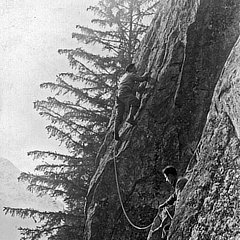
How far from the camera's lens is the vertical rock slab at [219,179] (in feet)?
15.9

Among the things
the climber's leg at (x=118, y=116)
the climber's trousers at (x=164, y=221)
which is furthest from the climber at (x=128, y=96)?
the climber's trousers at (x=164, y=221)

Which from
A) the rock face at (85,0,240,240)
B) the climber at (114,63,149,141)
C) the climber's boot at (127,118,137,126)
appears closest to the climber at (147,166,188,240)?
the rock face at (85,0,240,240)

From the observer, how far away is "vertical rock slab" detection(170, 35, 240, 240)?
15.9 feet

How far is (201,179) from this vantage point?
18.5 feet

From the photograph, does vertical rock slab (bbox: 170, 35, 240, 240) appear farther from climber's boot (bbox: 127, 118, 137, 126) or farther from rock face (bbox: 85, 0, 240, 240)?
climber's boot (bbox: 127, 118, 137, 126)

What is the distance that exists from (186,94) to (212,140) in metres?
4.52

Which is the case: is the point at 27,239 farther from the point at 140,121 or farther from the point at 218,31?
the point at 218,31

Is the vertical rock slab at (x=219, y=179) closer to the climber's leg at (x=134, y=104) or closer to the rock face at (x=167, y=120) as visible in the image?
the rock face at (x=167, y=120)

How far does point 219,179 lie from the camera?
5219 mm

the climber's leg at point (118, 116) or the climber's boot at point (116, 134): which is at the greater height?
the climber's leg at point (118, 116)

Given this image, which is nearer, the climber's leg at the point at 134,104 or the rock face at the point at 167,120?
the rock face at the point at 167,120

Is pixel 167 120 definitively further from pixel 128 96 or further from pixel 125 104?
pixel 125 104

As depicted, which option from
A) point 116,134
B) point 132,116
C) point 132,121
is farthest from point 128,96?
point 116,134

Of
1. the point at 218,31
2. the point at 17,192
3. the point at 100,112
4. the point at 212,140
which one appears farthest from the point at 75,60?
the point at 17,192
